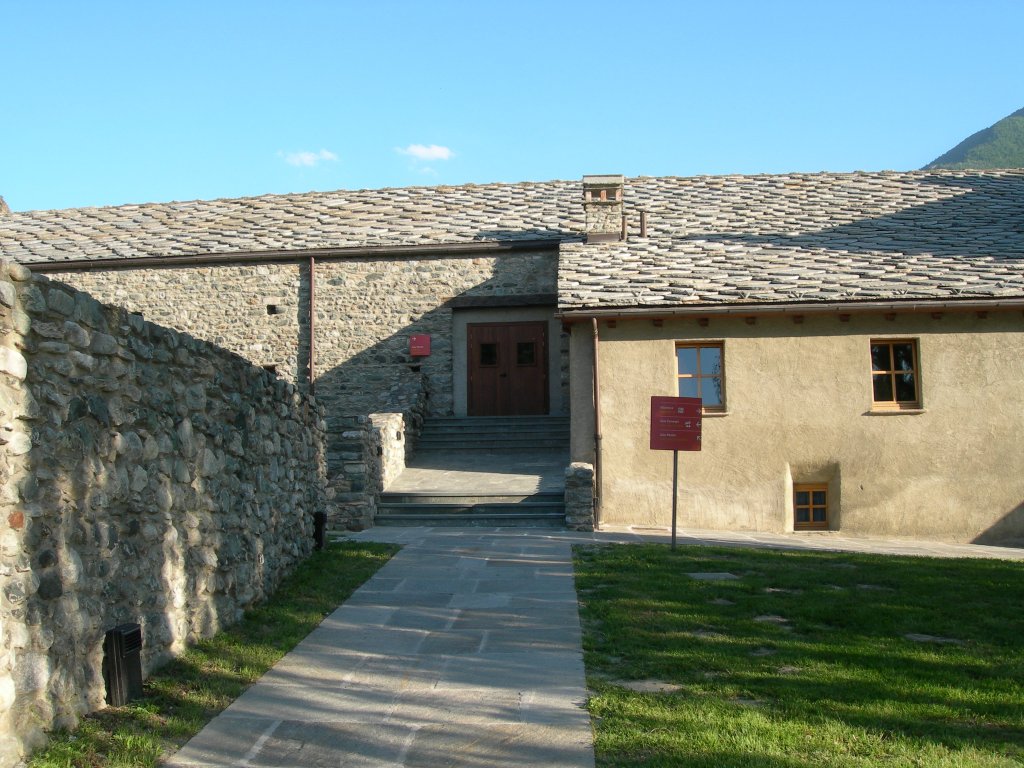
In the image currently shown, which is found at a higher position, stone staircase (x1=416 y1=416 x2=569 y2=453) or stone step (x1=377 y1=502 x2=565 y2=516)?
stone staircase (x1=416 y1=416 x2=569 y2=453)

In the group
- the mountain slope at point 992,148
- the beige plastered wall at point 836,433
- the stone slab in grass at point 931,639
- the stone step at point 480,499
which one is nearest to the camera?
the stone slab in grass at point 931,639

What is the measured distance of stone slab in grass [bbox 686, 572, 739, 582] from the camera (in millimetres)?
8078

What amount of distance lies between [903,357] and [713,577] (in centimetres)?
718

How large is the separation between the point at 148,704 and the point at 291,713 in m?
0.75

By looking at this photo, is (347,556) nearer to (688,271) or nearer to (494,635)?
(494,635)

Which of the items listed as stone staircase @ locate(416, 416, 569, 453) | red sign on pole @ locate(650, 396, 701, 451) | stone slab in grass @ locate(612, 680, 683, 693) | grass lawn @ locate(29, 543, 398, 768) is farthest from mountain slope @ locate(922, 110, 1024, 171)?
stone slab in grass @ locate(612, 680, 683, 693)

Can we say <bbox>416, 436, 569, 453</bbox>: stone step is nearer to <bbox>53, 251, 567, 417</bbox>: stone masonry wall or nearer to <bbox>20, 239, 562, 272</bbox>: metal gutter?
<bbox>53, 251, 567, 417</bbox>: stone masonry wall

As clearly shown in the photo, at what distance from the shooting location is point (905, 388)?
532 inches

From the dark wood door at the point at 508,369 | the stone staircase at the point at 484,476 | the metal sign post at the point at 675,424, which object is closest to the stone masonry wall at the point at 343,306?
the dark wood door at the point at 508,369

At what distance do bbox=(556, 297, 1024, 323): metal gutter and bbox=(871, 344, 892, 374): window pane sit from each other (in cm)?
71

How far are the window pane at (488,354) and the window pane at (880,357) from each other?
7775 mm

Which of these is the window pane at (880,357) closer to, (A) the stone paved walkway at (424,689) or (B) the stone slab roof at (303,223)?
(B) the stone slab roof at (303,223)

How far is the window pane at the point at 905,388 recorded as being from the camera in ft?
44.2

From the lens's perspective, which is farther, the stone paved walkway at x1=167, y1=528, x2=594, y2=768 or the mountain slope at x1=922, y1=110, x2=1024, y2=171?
the mountain slope at x1=922, y1=110, x2=1024, y2=171
